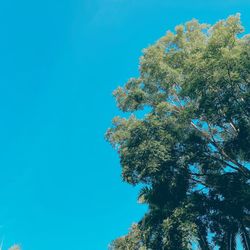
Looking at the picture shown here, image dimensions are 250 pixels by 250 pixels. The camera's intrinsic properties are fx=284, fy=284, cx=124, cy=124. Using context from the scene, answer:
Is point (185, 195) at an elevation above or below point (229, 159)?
below

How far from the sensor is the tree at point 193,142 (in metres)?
11.7

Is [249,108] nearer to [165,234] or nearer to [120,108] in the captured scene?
[165,234]

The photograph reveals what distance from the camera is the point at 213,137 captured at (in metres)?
14.2

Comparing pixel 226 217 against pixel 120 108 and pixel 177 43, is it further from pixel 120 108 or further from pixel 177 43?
pixel 177 43

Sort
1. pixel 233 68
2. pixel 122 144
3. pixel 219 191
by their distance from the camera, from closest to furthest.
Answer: pixel 233 68 < pixel 219 191 < pixel 122 144

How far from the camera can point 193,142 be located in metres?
14.4

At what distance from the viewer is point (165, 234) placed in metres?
12.1

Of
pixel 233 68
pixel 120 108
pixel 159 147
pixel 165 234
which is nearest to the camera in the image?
pixel 233 68

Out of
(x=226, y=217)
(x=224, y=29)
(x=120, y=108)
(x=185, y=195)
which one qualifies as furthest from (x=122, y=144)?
(x=224, y=29)

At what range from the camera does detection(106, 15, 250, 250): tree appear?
11.7 metres

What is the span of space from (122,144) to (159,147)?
2.93m

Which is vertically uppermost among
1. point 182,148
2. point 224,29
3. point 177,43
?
point 177,43

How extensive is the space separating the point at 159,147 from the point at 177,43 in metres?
6.63

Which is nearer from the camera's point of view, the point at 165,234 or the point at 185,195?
the point at 165,234
